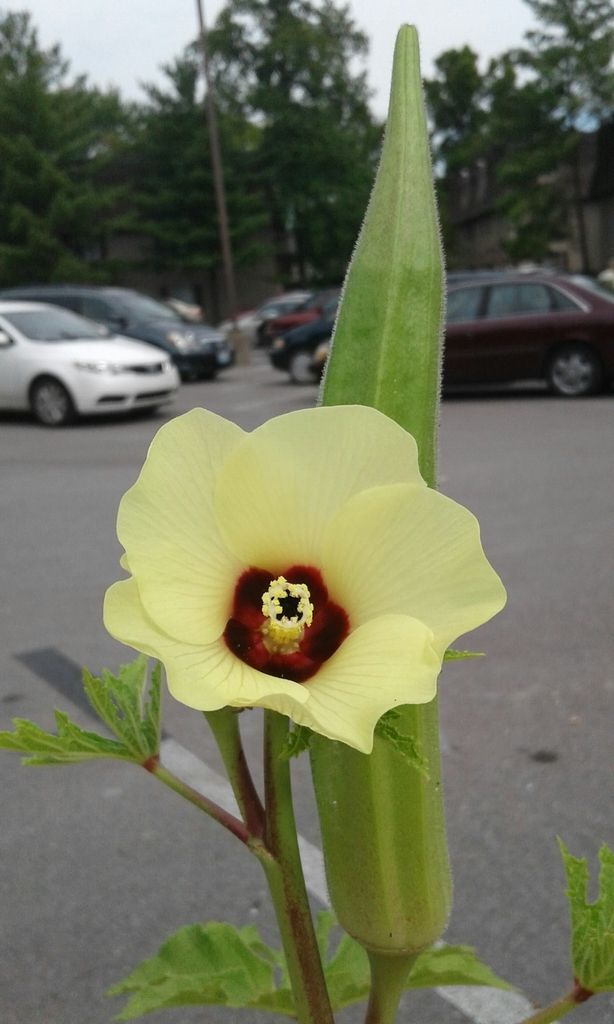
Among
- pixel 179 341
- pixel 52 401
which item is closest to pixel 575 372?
pixel 52 401

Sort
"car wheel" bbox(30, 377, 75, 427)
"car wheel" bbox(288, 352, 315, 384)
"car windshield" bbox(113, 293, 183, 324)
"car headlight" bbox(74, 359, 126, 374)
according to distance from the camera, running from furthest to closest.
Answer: "car wheel" bbox(288, 352, 315, 384) → "car windshield" bbox(113, 293, 183, 324) → "car wheel" bbox(30, 377, 75, 427) → "car headlight" bbox(74, 359, 126, 374)

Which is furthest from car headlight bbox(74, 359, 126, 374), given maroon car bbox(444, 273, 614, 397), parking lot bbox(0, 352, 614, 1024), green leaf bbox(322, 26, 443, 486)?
green leaf bbox(322, 26, 443, 486)

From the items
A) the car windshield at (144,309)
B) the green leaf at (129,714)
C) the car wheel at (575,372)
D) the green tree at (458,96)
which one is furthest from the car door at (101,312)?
the green tree at (458,96)

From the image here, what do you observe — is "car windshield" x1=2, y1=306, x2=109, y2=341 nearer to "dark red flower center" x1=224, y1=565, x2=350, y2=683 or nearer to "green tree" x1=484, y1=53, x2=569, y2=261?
"dark red flower center" x1=224, y1=565, x2=350, y2=683

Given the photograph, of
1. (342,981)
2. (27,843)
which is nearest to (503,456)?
(27,843)

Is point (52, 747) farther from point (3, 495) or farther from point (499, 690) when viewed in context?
point (3, 495)

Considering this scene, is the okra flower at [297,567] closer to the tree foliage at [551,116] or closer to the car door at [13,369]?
the car door at [13,369]
